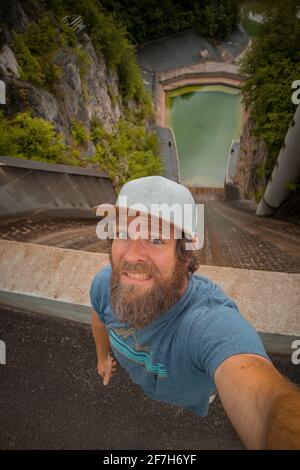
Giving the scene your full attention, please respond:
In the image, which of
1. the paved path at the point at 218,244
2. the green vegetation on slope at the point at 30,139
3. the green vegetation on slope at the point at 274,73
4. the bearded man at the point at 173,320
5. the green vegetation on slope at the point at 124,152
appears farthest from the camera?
the green vegetation on slope at the point at 124,152

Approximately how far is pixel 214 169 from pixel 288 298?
80.5ft

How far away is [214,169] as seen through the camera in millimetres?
25469

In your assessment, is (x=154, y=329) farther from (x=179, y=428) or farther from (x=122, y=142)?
(x=122, y=142)

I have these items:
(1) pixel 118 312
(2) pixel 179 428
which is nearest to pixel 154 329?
(1) pixel 118 312

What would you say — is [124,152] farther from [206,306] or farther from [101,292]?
[206,306]

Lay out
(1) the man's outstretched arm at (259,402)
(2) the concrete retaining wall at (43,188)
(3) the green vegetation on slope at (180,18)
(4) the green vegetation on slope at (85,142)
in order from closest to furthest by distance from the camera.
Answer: (1) the man's outstretched arm at (259,402) < (2) the concrete retaining wall at (43,188) < (4) the green vegetation on slope at (85,142) < (3) the green vegetation on slope at (180,18)

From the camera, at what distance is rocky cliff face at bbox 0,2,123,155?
846 centimetres

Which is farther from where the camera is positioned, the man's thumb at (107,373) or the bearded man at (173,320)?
the man's thumb at (107,373)

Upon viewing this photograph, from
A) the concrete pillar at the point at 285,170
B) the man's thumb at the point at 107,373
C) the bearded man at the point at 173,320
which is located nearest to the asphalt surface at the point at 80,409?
the man's thumb at the point at 107,373

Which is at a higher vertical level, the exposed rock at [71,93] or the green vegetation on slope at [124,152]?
the exposed rock at [71,93]

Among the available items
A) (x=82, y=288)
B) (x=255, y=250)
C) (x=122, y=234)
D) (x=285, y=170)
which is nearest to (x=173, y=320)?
(x=122, y=234)

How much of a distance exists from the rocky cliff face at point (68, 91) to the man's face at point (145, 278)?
25.7 feet

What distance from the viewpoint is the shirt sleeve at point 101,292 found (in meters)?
1.95

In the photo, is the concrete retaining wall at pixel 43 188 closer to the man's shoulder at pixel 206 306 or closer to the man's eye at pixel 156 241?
the man's eye at pixel 156 241
